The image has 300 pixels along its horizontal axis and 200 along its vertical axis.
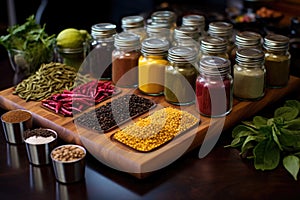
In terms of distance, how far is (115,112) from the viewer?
151cm

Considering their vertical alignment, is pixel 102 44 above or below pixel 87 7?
above

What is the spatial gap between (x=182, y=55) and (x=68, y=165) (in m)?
0.50

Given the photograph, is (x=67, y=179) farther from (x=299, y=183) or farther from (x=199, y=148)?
(x=299, y=183)

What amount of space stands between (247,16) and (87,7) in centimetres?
123

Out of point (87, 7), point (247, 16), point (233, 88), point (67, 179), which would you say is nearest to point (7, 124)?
point (67, 179)

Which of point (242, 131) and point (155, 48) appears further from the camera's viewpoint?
point (155, 48)

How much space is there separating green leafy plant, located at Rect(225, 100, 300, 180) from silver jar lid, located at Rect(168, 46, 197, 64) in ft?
0.85

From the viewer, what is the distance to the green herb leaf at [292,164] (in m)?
1.30

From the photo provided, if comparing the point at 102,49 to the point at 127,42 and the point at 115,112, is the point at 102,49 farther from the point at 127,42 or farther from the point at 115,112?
the point at 115,112

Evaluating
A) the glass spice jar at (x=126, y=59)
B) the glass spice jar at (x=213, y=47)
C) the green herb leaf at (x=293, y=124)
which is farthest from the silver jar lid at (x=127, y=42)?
the green herb leaf at (x=293, y=124)

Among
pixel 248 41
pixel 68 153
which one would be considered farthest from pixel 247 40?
pixel 68 153

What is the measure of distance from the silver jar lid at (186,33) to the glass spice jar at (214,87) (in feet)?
0.67

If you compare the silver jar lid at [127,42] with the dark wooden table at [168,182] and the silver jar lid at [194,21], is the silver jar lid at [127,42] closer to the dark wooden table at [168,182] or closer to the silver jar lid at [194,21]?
the silver jar lid at [194,21]

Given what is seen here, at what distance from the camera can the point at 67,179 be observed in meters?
1.29
